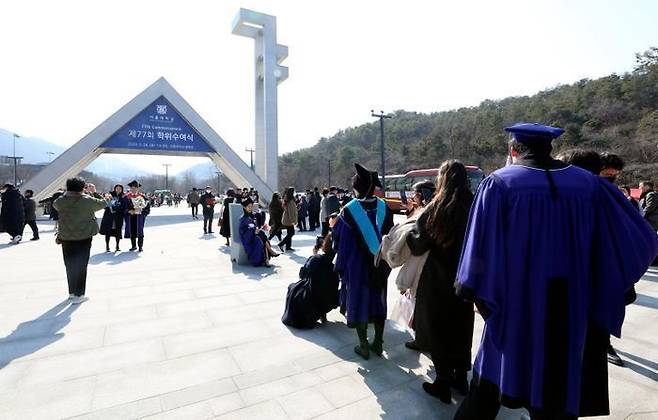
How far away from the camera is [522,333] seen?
1.63 meters

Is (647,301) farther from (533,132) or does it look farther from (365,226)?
(533,132)

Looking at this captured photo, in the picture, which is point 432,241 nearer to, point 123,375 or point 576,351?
point 576,351

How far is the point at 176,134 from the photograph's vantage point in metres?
20.7

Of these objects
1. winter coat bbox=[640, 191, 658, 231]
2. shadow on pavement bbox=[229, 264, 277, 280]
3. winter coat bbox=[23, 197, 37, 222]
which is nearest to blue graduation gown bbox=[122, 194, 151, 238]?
shadow on pavement bbox=[229, 264, 277, 280]

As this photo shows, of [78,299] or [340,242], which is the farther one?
[78,299]

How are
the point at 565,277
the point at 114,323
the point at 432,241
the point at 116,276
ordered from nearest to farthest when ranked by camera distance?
the point at 565,277 → the point at 432,241 → the point at 114,323 → the point at 116,276

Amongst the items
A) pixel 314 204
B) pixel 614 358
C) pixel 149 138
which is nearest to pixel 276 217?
pixel 314 204

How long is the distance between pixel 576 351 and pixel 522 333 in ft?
0.76

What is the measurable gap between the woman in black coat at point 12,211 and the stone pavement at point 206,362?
17.5ft

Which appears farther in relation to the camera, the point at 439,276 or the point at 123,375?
the point at 123,375

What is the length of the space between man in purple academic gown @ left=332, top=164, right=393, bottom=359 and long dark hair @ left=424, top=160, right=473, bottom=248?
2.35ft

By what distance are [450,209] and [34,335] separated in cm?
431

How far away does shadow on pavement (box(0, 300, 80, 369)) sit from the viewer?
10.8ft

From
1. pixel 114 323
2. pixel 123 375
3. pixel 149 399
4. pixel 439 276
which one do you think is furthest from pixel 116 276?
pixel 439 276
